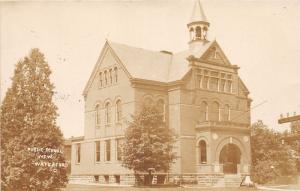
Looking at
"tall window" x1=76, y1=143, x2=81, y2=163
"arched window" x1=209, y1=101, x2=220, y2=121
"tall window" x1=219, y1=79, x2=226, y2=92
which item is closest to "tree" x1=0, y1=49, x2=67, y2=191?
"arched window" x1=209, y1=101, x2=220, y2=121

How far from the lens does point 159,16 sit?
66.5 feet

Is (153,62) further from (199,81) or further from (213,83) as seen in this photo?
(213,83)

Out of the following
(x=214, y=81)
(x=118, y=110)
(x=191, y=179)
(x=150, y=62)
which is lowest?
(x=191, y=179)

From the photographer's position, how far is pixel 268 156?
115ft

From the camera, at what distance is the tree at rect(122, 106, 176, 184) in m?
27.2

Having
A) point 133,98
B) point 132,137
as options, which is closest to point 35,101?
point 132,137

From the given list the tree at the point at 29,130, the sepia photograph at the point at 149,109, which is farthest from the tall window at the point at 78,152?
the tree at the point at 29,130

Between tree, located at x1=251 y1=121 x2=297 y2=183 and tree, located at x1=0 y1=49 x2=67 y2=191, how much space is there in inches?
701

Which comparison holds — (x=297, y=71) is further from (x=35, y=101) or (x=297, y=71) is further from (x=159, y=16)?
(x=35, y=101)

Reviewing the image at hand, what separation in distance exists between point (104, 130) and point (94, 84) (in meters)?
3.46

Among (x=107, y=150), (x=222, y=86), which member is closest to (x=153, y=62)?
(x=222, y=86)

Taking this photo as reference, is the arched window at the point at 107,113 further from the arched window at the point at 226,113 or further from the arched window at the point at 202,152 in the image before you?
the arched window at the point at 226,113

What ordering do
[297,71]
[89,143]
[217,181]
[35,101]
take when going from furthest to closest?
[89,143], [217,181], [297,71], [35,101]

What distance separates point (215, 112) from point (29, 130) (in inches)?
762
